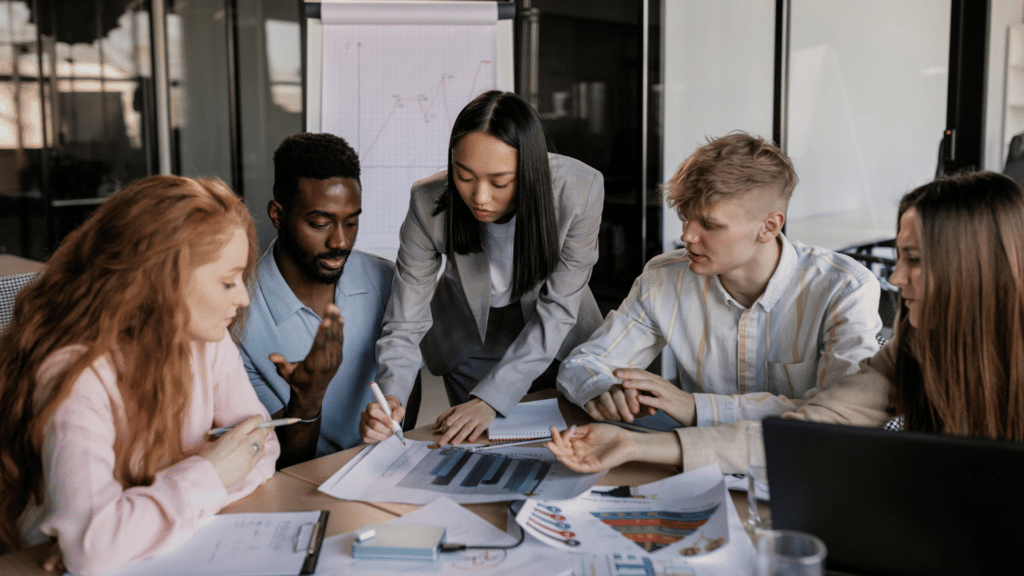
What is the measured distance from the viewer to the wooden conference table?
112cm

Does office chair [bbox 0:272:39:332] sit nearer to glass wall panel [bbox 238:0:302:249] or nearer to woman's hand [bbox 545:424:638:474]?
woman's hand [bbox 545:424:638:474]

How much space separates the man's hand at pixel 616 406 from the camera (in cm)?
163

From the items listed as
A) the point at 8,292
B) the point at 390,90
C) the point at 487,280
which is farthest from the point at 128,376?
the point at 390,90

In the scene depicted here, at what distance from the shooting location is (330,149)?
2.07m

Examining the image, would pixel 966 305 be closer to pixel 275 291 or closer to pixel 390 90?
pixel 275 291

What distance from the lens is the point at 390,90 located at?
2.85m

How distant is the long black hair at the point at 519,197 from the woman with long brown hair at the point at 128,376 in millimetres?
597

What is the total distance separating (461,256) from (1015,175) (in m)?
2.13

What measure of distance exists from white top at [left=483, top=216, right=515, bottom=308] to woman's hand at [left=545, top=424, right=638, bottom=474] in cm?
67

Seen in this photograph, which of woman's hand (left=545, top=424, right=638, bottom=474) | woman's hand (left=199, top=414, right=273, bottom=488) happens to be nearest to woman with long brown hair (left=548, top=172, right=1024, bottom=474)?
woman's hand (left=545, top=424, right=638, bottom=474)

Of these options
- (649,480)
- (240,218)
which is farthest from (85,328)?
(649,480)

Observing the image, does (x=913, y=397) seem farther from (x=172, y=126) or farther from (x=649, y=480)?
(x=172, y=126)

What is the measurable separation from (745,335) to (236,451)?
107 cm

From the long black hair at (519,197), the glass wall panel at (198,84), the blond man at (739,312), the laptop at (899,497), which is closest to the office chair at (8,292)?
the long black hair at (519,197)
